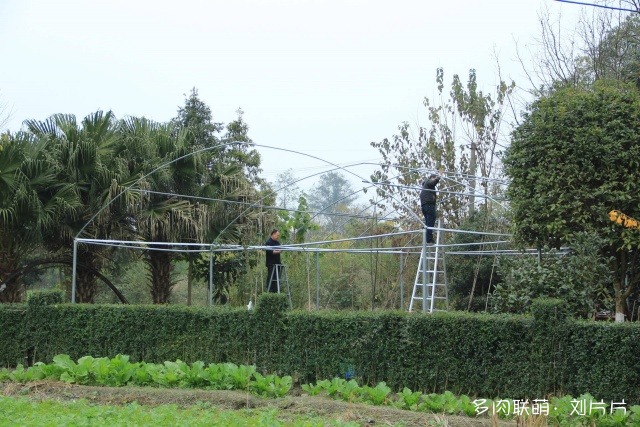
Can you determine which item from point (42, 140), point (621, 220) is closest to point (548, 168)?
point (621, 220)

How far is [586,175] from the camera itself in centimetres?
1201

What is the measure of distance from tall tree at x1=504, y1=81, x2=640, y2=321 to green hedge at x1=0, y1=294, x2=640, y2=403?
2.66m

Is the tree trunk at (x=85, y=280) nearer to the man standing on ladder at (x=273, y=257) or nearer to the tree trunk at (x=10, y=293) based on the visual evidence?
the tree trunk at (x=10, y=293)

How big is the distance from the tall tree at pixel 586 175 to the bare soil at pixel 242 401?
4.53 meters

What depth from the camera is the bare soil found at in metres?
8.41

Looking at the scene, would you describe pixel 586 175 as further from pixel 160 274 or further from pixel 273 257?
pixel 160 274

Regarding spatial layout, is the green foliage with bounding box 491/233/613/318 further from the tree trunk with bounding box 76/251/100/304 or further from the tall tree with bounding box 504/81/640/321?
the tree trunk with bounding box 76/251/100/304

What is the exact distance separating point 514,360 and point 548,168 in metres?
3.63

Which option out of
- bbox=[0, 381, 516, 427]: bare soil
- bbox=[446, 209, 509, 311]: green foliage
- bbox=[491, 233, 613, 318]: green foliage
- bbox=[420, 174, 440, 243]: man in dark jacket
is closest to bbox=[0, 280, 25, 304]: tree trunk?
bbox=[0, 381, 516, 427]: bare soil

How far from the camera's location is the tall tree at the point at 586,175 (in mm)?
11875

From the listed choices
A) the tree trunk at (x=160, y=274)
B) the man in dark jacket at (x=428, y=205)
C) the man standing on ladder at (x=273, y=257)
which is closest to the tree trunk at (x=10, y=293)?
the tree trunk at (x=160, y=274)

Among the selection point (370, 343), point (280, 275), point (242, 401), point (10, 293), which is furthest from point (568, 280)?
point (10, 293)

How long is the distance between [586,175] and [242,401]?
6185mm

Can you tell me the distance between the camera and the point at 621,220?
1150 cm
